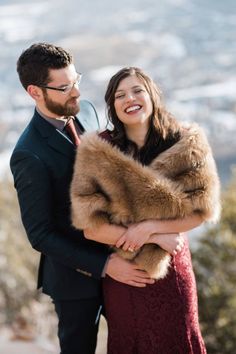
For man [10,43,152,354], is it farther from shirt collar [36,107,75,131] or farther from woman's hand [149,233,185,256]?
woman's hand [149,233,185,256]

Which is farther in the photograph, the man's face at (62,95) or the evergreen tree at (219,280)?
the evergreen tree at (219,280)

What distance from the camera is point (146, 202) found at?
2.12m

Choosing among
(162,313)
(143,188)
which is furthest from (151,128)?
(162,313)

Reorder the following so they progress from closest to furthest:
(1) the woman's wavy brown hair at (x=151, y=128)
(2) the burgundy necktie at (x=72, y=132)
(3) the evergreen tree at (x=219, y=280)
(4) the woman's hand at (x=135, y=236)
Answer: (4) the woman's hand at (x=135, y=236)
(1) the woman's wavy brown hair at (x=151, y=128)
(2) the burgundy necktie at (x=72, y=132)
(3) the evergreen tree at (x=219, y=280)

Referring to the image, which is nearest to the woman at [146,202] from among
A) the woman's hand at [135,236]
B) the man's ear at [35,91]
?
the woman's hand at [135,236]

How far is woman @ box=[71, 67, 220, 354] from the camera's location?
2.13m

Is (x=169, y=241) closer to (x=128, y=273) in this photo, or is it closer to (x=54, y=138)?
(x=128, y=273)

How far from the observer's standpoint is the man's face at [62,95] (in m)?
2.28

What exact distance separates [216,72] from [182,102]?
917cm

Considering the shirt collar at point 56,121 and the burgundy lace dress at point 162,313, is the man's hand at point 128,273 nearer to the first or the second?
the burgundy lace dress at point 162,313

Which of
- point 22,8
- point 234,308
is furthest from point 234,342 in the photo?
point 22,8

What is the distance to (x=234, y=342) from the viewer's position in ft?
25.8

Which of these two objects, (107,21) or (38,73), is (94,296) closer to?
(38,73)

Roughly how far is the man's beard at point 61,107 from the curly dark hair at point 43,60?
0.06m
